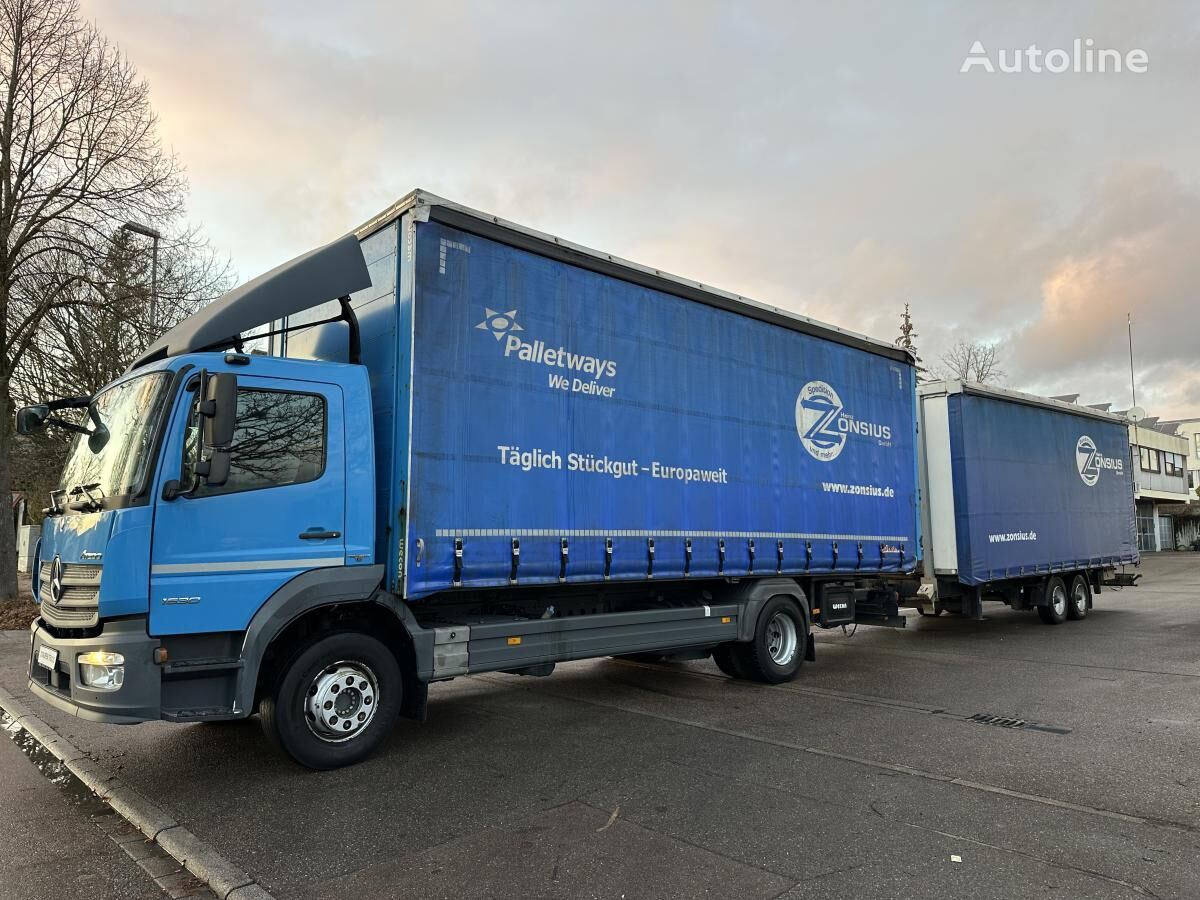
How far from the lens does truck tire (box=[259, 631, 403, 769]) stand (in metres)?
5.21

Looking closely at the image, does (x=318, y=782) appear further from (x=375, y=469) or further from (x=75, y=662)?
(x=375, y=469)

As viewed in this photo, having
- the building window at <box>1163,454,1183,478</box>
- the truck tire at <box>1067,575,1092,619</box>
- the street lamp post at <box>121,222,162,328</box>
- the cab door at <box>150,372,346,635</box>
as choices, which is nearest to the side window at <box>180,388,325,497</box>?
the cab door at <box>150,372,346,635</box>

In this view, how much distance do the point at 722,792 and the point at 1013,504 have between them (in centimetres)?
995

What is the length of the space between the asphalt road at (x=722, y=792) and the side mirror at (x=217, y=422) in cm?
205

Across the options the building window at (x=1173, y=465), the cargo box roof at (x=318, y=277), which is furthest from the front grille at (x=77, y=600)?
the building window at (x=1173, y=465)

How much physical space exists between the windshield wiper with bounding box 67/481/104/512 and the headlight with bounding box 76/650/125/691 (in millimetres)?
910

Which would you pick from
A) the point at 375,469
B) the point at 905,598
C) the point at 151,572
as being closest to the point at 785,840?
the point at 375,469

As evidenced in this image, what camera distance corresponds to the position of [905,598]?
1180 centimetres

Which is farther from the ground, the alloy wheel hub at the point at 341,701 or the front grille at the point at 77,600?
the front grille at the point at 77,600

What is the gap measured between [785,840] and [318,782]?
120 inches

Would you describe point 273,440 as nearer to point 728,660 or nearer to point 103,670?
point 103,670

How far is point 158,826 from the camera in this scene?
4477mm

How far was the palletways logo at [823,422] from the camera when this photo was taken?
8.91 metres

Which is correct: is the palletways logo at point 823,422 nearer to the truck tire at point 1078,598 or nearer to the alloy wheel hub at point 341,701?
the alloy wheel hub at point 341,701
